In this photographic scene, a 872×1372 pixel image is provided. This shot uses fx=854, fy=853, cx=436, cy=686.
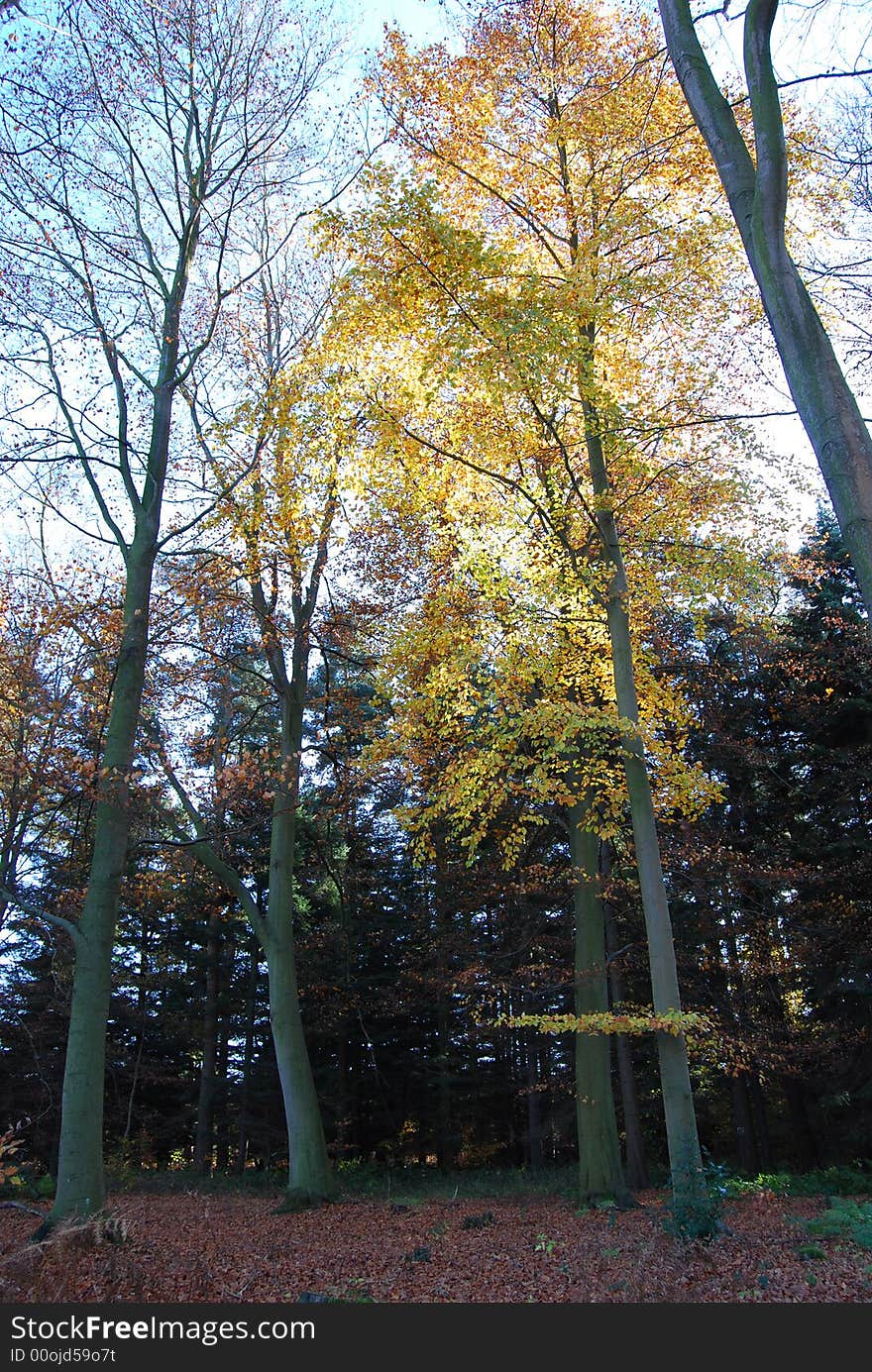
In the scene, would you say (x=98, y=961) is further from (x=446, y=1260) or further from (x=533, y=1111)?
(x=533, y=1111)

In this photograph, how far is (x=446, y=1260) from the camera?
7578 millimetres

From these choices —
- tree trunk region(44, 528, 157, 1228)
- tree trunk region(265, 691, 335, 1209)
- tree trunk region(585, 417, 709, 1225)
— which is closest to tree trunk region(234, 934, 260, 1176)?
tree trunk region(265, 691, 335, 1209)

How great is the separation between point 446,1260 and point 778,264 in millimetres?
8221

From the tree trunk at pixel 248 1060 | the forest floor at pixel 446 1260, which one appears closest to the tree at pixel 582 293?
the forest floor at pixel 446 1260

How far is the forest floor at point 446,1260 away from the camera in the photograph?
518 cm

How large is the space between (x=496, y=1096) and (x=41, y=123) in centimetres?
2204

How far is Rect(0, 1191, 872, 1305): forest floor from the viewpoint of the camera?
204 inches

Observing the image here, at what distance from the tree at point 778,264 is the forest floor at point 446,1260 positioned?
499cm

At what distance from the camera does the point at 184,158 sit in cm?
1101

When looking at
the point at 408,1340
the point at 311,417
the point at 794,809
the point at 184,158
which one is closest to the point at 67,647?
the point at 311,417

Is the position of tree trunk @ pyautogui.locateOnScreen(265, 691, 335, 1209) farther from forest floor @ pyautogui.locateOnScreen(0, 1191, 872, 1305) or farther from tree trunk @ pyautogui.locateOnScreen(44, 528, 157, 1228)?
tree trunk @ pyautogui.locateOnScreen(44, 528, 157, 1228)

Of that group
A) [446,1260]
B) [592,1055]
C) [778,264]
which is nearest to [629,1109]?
[592,1055]

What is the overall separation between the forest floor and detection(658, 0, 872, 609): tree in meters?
4.99

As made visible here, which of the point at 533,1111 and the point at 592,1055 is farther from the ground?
the point at 592,1055
